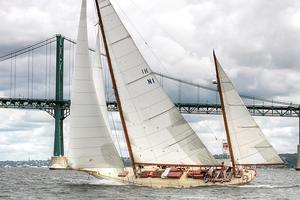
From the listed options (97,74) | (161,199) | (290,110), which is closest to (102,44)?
(97,74)

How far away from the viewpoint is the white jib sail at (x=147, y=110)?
2717 centimetres

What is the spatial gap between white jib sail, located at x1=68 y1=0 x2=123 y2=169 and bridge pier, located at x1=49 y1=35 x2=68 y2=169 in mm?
37333

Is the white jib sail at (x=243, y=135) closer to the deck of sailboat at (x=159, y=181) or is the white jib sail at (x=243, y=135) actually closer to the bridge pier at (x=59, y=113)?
the deck of sailboat at (x=159, y=181)

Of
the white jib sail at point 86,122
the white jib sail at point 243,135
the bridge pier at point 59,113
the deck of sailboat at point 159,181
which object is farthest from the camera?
the bridge pier at point 59,113

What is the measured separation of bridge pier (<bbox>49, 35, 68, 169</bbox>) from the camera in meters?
68.2

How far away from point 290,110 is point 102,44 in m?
65.5

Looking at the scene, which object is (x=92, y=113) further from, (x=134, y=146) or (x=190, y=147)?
(x=190, y=147)

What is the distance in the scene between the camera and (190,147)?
89.4ft

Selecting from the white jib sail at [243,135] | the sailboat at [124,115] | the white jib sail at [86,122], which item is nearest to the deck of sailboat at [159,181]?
the sailboat at [124,115]

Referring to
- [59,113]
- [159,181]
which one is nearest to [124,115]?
[159,181]

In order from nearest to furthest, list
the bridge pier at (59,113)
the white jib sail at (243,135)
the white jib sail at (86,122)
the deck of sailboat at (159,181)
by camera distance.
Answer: the white jib sail at (86,122)
the deck of sailboat at (159,181)
the white jib sail at (243,135)
the bridge pier at (59,113)

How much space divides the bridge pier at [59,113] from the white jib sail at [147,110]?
37.8 metres

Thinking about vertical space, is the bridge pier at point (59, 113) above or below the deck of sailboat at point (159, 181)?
above

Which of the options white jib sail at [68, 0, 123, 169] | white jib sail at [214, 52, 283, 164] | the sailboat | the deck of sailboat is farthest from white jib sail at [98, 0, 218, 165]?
white jib sail at [214, 52, 283, 164]
